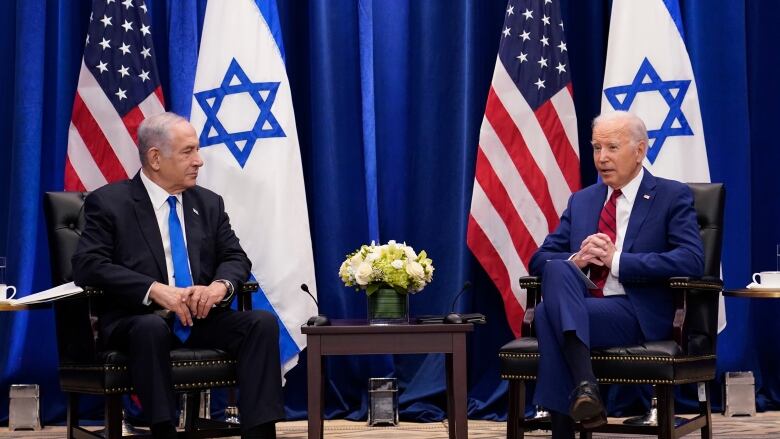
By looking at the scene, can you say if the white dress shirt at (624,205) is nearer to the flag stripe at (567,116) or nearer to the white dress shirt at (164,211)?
the flag stripe at (567,116)

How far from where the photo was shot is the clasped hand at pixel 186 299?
3852 millimetres

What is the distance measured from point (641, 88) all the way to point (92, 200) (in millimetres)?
2689

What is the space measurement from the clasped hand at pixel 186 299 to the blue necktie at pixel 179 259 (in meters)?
0.09

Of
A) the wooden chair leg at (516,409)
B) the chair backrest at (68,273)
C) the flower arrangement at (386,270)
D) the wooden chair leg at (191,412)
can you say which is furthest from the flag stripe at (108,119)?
the wooden chair leg at (516,409)

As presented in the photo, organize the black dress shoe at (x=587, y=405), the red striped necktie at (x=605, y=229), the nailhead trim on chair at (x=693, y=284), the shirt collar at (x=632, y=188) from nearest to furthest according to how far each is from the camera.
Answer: the black dress shoe at (x=587, y=405), the nailhead trim on chair at (x=693, y=284), the red striped necktie at (x=605, y=229), the shirt collar at (x=632, y=188)

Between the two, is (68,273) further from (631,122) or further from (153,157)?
(631,122)

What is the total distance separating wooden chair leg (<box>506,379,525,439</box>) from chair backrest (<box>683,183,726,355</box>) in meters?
0.66

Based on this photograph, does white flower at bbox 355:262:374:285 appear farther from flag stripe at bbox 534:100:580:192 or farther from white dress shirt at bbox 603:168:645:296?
flag stripe at bbox 534:100:580:192

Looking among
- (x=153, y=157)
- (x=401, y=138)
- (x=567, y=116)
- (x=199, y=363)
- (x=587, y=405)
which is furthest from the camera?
(x=401, y=138)

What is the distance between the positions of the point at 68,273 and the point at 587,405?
6.95 feet

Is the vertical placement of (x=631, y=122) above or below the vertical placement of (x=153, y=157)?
above

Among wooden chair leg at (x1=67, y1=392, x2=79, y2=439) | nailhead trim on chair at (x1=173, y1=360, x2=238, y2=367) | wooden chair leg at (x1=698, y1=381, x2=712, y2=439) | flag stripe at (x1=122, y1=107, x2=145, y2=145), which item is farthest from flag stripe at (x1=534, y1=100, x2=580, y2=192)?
wooden chair leg at (x1=67, y1=392, x2=79, y2=439)

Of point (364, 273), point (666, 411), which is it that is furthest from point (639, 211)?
point (364, 273)

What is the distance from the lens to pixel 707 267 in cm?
426
